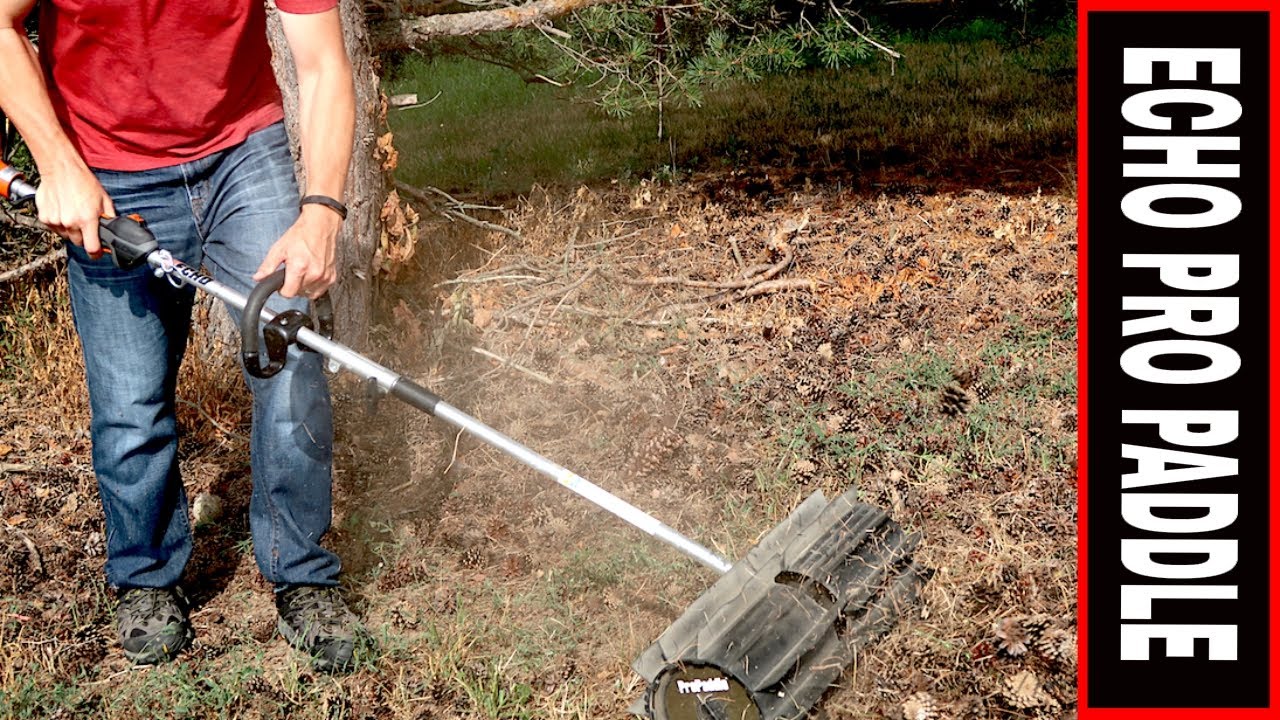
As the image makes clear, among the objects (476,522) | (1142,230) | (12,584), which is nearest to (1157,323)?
(1142,230)

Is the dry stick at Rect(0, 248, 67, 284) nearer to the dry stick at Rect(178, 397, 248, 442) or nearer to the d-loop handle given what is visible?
the dry stick at Rect(178, 397, 248, 442)

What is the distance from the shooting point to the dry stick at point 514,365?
4730 millimetres

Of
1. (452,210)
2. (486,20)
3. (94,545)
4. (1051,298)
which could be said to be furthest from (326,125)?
(1051,298)

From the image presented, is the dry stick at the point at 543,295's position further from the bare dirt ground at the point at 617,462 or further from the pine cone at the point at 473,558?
the pine cone at the point at 473,558

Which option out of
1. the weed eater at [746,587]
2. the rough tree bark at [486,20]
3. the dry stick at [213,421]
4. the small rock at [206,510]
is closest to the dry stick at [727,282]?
the rough tree bark at [486,20]

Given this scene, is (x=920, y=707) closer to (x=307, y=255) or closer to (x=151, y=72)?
(x=307, y=255)

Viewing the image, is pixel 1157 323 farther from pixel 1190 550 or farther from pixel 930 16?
pixel 930 16

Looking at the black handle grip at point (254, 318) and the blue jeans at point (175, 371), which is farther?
the blue jeans at point (175, 371)

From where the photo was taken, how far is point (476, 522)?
395cm

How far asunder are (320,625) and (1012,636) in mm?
1834

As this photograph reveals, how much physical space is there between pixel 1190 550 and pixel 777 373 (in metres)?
1.78

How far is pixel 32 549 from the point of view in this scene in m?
3.90

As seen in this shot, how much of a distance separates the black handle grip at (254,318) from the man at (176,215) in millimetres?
69

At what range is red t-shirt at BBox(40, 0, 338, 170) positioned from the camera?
9.29ft
